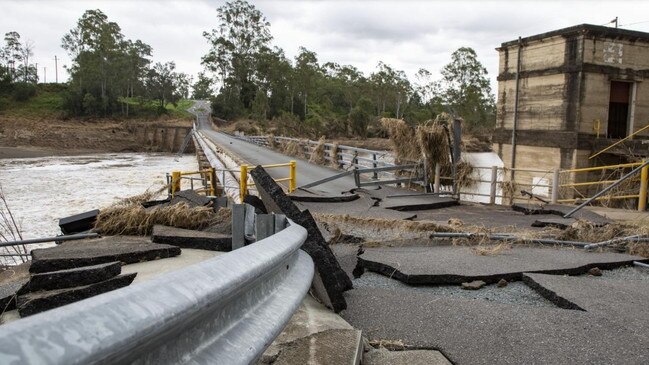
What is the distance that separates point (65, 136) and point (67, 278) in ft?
269

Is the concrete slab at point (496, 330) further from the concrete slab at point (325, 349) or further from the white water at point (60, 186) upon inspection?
the white water at point (60, 186)

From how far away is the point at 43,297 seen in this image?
3.22 m

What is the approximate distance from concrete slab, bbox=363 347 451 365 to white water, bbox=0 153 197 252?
1266 cm

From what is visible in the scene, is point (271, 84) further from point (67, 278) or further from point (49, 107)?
point (67, 278)

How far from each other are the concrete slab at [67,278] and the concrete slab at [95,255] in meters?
0.77

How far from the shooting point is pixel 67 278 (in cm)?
349

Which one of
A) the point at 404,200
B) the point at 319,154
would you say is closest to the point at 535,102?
the point at 319,154

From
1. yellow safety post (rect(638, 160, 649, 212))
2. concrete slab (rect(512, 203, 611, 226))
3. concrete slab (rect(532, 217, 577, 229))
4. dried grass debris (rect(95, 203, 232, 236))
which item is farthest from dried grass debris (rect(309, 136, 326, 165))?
dried grass debris (rect(95, 203, 232, 236))

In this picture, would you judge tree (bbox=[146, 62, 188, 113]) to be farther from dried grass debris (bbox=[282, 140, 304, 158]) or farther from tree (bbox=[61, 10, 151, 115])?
dried grass debris (bbox=[282, 140, 304, 158])

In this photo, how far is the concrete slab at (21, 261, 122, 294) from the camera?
3422 mm

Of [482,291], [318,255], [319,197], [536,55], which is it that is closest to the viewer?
[318,255]

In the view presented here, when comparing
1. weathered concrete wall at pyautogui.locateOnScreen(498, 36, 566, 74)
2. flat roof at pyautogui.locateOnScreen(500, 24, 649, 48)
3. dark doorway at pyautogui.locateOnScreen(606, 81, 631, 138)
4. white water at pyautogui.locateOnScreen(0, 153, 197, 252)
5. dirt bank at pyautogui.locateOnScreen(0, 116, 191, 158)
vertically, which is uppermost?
flat roof at pyautogui.locateOnScreen(500, 24, 649, 48)

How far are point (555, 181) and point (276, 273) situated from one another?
12.9m

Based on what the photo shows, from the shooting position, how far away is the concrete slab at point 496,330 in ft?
9.46
